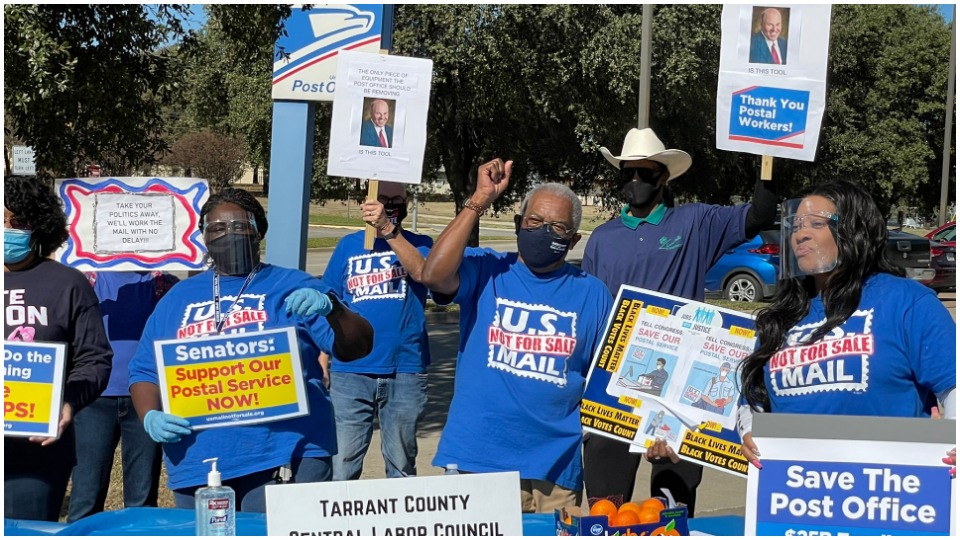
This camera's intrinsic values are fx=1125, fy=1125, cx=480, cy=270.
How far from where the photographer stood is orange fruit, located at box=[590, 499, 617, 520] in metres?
3.30

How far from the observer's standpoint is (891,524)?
3080 mm

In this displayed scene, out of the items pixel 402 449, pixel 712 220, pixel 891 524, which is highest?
pixel 712 220

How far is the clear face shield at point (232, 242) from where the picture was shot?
3.98 metres

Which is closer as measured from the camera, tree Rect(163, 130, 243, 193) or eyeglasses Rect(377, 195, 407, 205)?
eyeglasses Rect(377, 195, 407, 205)

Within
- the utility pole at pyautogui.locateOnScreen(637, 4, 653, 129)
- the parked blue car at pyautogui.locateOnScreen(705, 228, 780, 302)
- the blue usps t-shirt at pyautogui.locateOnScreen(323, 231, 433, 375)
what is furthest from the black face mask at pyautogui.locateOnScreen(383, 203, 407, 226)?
the parked blue car at pyautogui.locateOnScreen(705, 228, 780, 302)

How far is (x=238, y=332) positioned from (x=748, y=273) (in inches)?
684

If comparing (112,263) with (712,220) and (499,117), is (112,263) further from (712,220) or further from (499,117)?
(499,117)

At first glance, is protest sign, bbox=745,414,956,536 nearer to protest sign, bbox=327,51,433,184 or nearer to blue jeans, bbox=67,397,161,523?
protest sign, bbox=327,51,433,184

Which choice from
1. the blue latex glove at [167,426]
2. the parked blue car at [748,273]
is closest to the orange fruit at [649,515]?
the blue latex glove at [167,426]

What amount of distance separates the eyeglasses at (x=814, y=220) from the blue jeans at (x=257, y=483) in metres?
1.81

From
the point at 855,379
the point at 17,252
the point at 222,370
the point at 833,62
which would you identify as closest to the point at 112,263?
the point at 17,252

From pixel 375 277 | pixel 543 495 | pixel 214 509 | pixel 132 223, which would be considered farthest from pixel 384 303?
pixel 214 509

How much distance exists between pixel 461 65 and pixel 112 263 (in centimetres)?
1412

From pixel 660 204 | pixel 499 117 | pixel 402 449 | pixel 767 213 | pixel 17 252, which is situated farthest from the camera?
pixel 499 117
